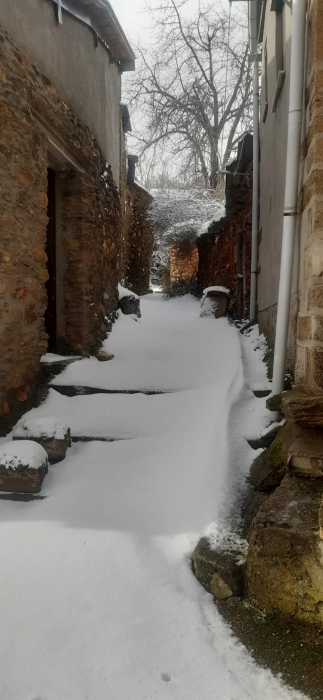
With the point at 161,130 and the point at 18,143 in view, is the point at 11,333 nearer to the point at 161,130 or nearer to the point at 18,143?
the point at 18,143

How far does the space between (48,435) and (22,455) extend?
0.36 metres

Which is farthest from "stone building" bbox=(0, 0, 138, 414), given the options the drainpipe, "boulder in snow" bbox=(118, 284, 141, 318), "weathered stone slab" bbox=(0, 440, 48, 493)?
the drainpipe

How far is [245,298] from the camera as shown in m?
7.46

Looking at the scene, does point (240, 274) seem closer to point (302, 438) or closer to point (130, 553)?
point (302, 438)

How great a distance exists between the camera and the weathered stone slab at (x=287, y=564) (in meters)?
1.79

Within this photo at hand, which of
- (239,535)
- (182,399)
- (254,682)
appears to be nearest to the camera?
(254,682)

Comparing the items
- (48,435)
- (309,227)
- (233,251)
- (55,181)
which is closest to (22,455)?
(48,435)

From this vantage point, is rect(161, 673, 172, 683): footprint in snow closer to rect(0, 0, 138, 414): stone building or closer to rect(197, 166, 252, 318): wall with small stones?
rect(0, 0, 138, 414): stone building

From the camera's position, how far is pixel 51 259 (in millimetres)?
4824

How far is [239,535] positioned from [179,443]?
1036 millimetres

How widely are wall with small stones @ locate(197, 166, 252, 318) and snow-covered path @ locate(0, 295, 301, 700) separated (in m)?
3.61

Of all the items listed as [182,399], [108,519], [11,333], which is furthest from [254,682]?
[11,333]

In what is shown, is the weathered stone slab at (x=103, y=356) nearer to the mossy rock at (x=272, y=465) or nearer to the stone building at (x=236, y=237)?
the mossy rock at (x=272, y=465)

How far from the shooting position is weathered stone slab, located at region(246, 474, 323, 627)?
70.3 inches
